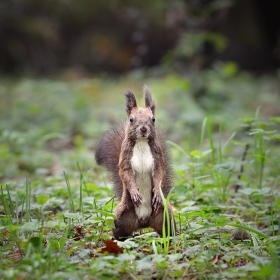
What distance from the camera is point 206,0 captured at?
7020 mm

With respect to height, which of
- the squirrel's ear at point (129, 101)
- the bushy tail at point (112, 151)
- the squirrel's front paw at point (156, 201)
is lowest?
the squirrel's front paw at point (156, 201)

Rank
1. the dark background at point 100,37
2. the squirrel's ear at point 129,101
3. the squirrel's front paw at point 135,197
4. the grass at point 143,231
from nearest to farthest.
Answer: the grass at point 143,231 < the squirrel's front paw at point 135,197 < the squirrel's ear at point 129,101 < the dark background at point 100,37

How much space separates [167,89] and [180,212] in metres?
4.57

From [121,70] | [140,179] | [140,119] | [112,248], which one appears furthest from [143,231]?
[121,70]

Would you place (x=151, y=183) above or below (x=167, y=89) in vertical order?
below

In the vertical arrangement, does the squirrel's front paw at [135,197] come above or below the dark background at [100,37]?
below

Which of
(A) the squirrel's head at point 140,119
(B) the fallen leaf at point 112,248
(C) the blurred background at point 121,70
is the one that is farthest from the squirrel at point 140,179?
(C) the blurred background at point 121,70

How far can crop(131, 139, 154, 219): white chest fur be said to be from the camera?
108 inches

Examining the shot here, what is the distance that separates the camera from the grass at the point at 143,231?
2.30 meters

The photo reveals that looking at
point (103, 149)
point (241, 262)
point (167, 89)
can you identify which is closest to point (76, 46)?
point (167, 89)

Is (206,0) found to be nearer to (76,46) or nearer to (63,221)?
(63,221)

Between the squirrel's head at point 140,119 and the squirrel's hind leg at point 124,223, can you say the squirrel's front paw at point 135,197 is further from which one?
the squirrel's head at point 140,119

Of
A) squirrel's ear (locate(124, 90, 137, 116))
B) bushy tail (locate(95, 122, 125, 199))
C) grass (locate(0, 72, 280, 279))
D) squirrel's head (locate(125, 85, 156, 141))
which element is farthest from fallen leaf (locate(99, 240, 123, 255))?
squirrel's ear (locate(124, 90, 137, 116))

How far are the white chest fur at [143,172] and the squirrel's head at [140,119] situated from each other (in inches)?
2.3
